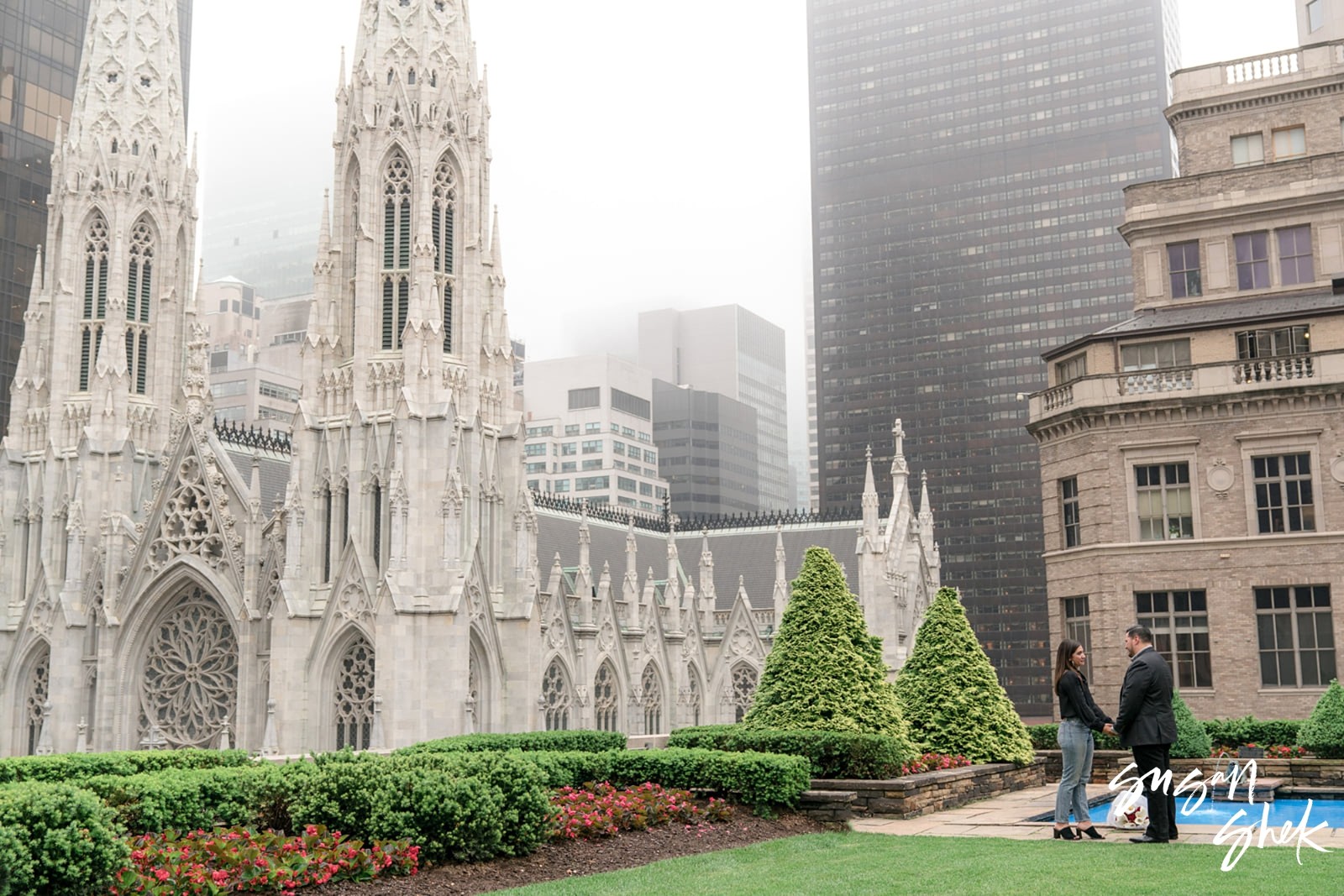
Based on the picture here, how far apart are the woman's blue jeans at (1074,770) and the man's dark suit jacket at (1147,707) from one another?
993mm

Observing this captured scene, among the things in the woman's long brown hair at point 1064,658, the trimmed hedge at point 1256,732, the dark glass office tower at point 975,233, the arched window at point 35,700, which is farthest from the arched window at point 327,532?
the dark glass office tower at point 975,233

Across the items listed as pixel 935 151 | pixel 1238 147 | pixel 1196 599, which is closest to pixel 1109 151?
pixel 935 151

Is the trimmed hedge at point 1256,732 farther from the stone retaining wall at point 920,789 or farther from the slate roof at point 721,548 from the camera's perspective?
the slate roof at point 721,548

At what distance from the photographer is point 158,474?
49.6 m

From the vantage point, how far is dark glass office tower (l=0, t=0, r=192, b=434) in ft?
238

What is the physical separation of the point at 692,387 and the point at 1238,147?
150 metres

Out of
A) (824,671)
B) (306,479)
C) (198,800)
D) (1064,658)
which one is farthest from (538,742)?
(306,479)

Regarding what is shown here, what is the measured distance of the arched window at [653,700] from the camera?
55531 millimetres

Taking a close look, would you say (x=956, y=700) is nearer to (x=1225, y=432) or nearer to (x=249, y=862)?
(x=1225, y=432)

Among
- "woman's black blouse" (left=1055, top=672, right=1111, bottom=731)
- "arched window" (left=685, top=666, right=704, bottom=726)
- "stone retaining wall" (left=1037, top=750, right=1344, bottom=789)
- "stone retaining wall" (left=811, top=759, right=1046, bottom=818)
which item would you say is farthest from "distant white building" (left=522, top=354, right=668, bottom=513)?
"woman's black blouse" (left=1055, top=672, right=1111, bottom=731)

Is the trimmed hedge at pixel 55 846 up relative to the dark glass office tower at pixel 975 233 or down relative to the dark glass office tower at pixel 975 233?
down

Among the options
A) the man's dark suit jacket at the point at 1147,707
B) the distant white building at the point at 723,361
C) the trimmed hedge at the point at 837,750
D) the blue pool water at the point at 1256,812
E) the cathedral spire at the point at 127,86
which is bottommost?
the blue pool water at the point at 1256,812

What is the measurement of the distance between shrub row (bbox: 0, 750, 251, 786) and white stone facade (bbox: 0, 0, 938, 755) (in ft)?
53.2

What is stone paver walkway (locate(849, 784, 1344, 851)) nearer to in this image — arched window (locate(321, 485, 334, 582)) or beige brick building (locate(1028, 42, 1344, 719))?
beige brick building (locate(1028, 42, 1344, 719))
